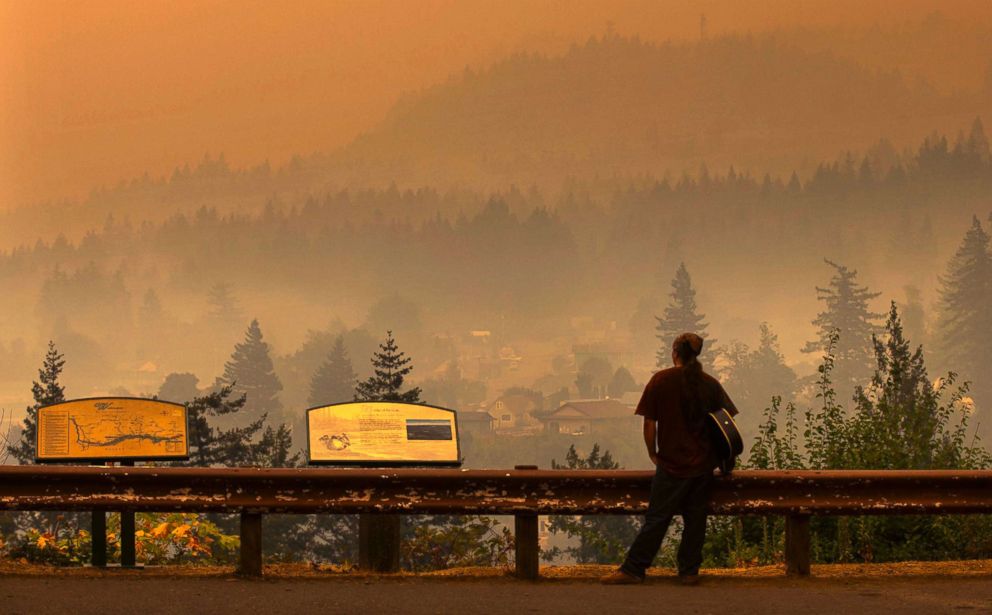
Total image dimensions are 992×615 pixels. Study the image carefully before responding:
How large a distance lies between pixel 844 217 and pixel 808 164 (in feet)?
30.5

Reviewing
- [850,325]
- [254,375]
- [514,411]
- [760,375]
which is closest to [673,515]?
[514,411]

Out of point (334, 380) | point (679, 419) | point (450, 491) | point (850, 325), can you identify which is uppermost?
point (850, 325)

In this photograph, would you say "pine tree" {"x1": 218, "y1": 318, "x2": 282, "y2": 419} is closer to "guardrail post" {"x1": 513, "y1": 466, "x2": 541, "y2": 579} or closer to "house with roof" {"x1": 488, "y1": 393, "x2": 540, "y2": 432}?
"house with roof" {"x1": 488, "y1": 393, "x2": 540, "y2": 432}

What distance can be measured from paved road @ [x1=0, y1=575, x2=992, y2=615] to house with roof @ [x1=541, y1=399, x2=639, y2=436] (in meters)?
147

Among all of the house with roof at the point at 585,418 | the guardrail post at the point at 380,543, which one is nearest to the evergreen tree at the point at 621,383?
the house with roof at the point at 585,418

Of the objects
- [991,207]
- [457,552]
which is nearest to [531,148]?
[991,207]

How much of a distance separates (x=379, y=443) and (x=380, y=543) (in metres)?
0.63

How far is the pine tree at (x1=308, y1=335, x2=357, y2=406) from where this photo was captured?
152 metres

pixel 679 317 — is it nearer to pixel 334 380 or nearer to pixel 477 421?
pixel 477 421

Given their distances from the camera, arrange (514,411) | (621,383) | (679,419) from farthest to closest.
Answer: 1. (621,383)
2. (514,411)
3. (679,419)

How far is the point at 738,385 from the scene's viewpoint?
160 m

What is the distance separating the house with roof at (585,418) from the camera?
155500 millimetres

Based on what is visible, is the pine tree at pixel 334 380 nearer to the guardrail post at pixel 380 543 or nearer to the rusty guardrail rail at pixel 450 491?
the guardrail post at pixel 380 543

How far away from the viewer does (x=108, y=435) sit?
335 inches
